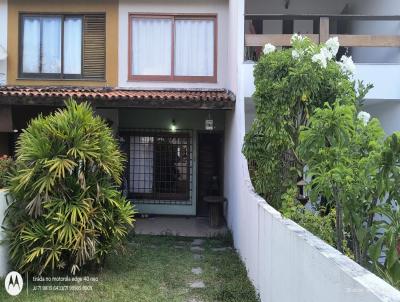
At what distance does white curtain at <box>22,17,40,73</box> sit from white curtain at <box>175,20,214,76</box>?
380 cm

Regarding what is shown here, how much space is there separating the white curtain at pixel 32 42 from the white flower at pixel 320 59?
8.30 metres

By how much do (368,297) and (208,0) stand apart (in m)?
10.6

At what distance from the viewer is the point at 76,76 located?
1163 cm

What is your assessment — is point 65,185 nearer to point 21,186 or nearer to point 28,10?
point 21,186

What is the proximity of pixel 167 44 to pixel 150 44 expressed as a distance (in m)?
0.47

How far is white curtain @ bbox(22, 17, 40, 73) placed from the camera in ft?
38.2

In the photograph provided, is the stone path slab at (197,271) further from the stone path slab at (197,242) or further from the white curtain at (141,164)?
the white curtain at (141,164)

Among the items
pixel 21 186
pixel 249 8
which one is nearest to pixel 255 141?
pixel 21 186

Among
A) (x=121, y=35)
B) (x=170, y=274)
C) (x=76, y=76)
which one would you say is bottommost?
(x=170, y=274)

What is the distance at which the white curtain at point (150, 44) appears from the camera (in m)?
11.7

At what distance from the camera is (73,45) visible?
11.6 m

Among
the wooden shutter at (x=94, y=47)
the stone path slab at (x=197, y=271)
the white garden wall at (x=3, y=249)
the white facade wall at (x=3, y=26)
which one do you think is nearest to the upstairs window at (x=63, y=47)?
the wooden shutter at (x=94, y=47)

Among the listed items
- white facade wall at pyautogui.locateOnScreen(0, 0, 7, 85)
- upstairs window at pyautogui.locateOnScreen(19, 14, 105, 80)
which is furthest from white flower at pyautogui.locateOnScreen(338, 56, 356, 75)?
white facade wall at pyautogui.locateOnScreen(0, 0, 7, 85)

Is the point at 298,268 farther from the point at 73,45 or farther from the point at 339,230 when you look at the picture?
the point at 73,45
